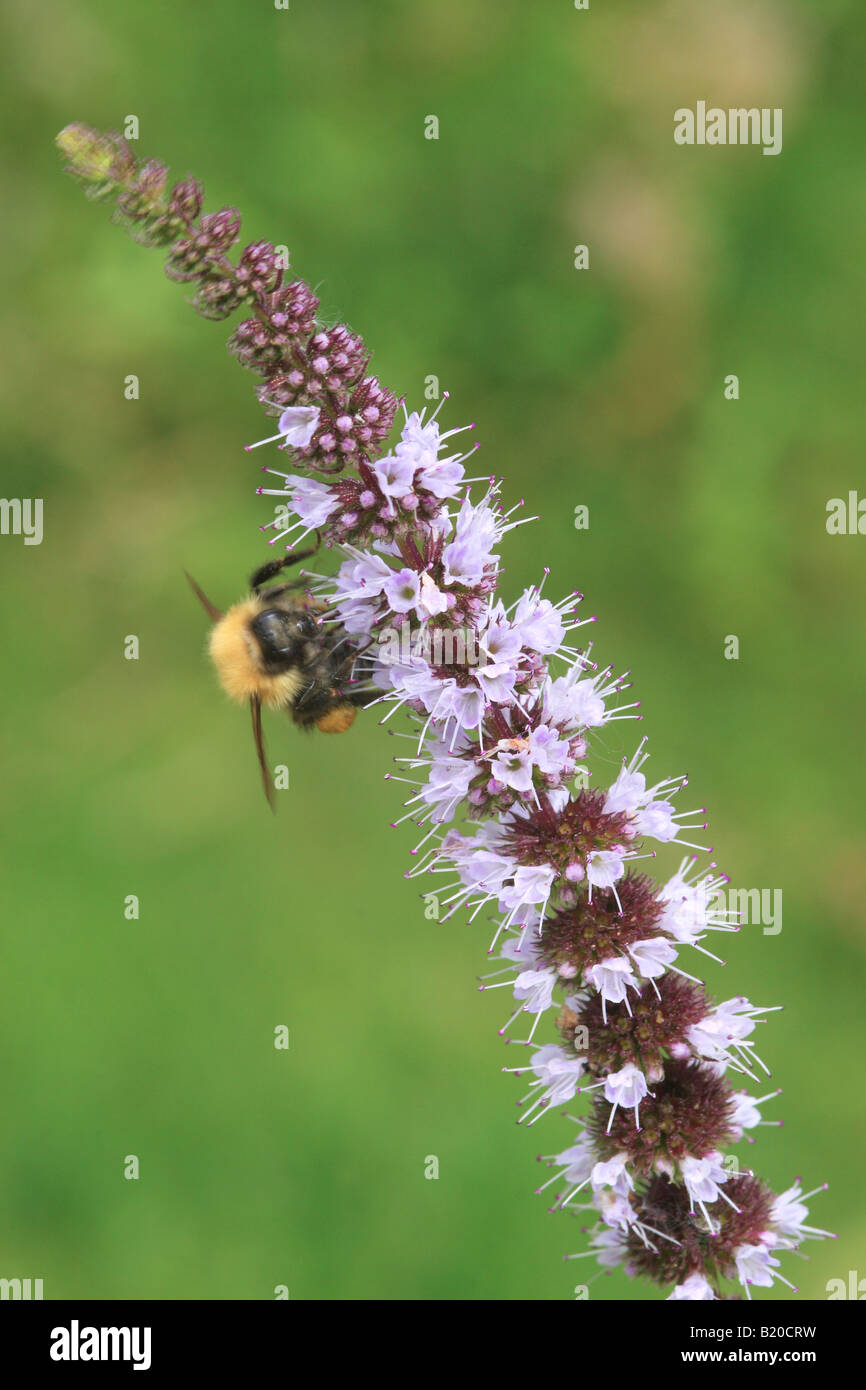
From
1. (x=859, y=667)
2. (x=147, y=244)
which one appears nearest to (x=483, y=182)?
(x=859, y=667)

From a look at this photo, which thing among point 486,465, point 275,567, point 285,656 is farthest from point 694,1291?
point 486,465

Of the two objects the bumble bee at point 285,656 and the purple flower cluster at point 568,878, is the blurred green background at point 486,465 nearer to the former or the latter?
the bumble bee at point 285,656

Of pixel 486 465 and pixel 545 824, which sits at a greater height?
pixel 486 465

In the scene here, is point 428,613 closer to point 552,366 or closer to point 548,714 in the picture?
point 548,714

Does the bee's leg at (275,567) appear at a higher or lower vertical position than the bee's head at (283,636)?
higher

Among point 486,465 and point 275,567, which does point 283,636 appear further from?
point 486,465

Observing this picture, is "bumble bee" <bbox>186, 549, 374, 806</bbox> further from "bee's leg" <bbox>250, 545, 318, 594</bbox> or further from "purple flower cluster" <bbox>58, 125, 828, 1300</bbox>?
"purple flower cluster" <bbox>58, 125, 828, 1300</bbox>

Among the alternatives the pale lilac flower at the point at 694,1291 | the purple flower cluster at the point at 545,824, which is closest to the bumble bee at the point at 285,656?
the purple flower cluster at the point at 545,824
